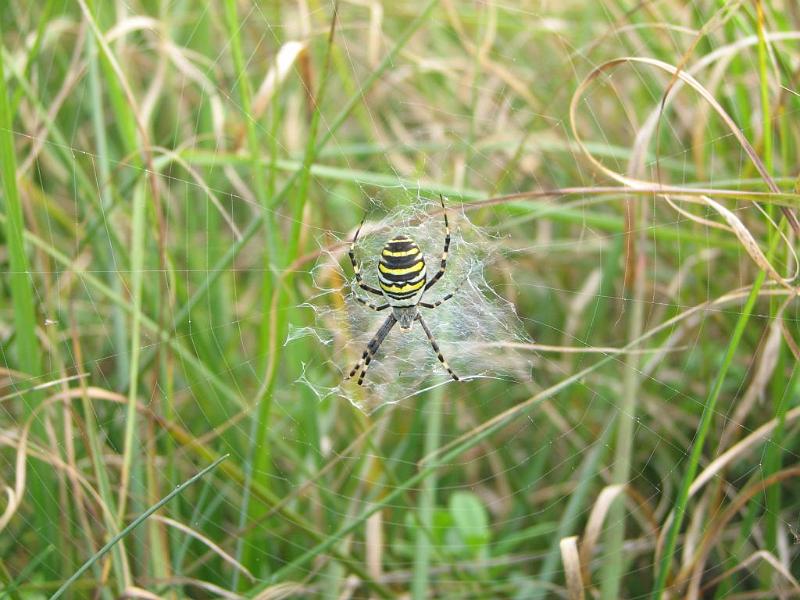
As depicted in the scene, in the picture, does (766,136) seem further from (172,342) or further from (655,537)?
(172,342)

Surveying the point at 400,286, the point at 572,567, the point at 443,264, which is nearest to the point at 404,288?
the point at 400,286

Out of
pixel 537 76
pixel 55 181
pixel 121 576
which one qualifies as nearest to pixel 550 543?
pixel 121 576

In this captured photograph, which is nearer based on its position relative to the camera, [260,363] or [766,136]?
[766,136]

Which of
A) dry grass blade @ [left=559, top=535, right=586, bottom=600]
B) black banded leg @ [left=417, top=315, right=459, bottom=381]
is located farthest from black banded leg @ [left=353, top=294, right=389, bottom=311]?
dry grass blade @ [left=559, top=535, right=586, bottom=600]

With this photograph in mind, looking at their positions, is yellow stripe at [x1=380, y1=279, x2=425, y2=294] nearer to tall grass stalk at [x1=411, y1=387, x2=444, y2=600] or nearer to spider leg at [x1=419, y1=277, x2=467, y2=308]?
spider leg at [x1=419, y1=277, x2=467, y2=308]

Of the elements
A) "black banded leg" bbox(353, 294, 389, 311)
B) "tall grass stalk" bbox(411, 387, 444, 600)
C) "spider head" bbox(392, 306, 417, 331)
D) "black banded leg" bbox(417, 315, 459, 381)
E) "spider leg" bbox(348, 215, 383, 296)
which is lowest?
"tall grass stalk" bbox(411, 387, 444, 600)

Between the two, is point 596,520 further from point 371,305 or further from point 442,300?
point 371,305

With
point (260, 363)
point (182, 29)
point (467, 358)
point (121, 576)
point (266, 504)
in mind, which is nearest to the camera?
point (121, 576)
